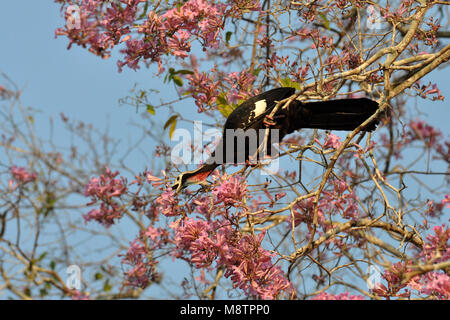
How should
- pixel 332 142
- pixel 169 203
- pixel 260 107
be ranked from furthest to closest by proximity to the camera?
1. pixel 260 107
2. pixel 332 142
3. pixel 169 203

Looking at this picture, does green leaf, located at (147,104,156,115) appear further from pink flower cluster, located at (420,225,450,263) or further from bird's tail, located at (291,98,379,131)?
pink flower cluster, located at (420,225,450,263)

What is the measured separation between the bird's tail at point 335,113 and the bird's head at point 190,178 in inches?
32.0

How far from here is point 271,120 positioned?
114 inches

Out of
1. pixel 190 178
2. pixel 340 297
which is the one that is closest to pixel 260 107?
pixel 190 178

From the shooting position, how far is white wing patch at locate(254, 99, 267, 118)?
2.96 meters

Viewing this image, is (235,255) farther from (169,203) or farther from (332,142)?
(332,142)

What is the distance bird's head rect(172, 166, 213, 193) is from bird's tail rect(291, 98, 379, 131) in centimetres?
81

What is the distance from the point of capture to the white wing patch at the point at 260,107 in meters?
2.96

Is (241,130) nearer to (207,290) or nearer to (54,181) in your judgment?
(207,290)

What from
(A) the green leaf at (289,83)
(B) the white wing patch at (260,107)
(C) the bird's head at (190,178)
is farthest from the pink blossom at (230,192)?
(A) the green leaf at (289,83)

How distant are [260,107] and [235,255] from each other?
3.38ft

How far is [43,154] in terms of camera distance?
5.59 m
